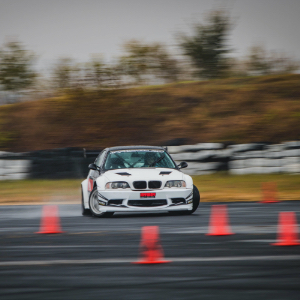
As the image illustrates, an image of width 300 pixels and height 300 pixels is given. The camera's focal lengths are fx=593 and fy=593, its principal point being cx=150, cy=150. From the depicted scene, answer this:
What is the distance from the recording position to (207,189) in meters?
20.6

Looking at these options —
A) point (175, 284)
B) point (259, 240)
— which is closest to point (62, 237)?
point (259, 240)

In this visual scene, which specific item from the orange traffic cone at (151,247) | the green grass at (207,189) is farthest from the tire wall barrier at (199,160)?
the orange traffic cone at (151,247)

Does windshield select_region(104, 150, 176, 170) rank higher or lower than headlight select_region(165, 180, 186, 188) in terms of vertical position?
higher

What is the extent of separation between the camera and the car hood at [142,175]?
1201cm

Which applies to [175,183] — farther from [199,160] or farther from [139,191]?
[199,160]

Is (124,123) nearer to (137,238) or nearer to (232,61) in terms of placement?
(232,61)

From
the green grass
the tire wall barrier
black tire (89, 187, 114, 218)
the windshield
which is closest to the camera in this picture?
black tire (89, 187, 114, 218)

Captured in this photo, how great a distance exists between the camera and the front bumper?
11.9 m

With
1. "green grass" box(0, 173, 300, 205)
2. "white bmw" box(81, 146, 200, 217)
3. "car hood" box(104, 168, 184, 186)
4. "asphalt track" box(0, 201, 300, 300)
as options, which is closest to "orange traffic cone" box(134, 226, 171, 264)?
"asphalt track" box(0, 201, 300, 300)

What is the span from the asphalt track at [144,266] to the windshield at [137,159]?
188cm

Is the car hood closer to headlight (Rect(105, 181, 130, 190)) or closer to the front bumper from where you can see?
headlight (Rect(105, 181, 130, 190))

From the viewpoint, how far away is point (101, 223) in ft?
37.3

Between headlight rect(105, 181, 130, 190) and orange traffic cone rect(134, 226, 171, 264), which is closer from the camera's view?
orange traffic cone rect(134, 226, 171, 264)

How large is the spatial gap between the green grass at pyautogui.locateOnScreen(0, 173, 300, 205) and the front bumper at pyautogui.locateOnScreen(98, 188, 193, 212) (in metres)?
5.49
